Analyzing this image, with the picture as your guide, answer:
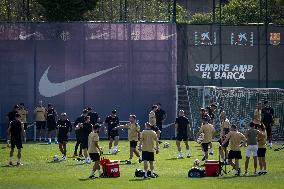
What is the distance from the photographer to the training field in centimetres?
3394

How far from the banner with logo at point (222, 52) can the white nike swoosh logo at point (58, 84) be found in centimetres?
495

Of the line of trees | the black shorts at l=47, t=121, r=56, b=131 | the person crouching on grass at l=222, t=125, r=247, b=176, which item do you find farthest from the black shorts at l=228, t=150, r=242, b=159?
the line of trees

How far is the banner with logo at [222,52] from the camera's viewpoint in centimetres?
5944

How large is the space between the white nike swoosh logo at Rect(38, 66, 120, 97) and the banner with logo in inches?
195

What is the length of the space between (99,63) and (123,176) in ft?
68.8

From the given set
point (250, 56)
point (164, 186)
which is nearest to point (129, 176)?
point (164, 186)

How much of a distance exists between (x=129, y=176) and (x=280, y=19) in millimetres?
42434

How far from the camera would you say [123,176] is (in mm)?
37188

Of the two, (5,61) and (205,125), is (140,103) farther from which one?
(205,125)

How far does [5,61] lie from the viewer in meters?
57.1

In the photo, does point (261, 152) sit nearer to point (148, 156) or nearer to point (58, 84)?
point (148, 156)

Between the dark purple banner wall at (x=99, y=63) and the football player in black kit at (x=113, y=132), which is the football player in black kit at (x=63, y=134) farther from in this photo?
the dark purple banner wall at (x=99, y=63)

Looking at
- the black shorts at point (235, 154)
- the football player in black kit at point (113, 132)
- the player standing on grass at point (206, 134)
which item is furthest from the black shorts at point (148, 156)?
the football player in black kit at point (113, 132)

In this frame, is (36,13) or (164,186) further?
(36,13)
